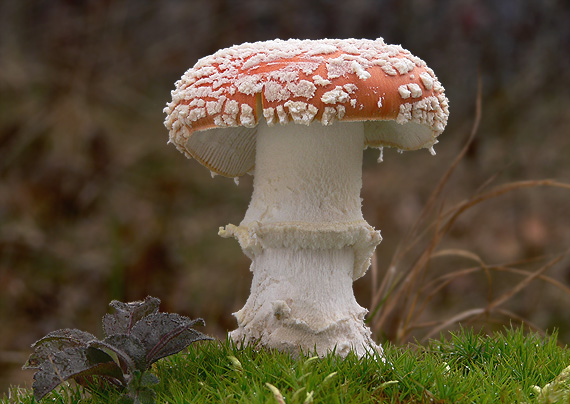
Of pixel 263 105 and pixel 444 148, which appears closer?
pixel 263 105

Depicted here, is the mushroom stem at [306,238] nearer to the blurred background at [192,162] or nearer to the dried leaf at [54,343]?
the dried leaf at [54,343]

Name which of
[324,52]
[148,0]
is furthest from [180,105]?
[148,0]

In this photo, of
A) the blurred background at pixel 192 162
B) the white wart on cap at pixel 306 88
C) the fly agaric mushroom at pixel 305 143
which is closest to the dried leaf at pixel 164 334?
the fly agaric mushroom at pixel 305 143

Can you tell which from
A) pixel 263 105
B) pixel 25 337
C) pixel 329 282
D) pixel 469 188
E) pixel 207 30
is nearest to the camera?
pixel 263 105

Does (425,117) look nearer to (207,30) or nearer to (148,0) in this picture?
(207,30)

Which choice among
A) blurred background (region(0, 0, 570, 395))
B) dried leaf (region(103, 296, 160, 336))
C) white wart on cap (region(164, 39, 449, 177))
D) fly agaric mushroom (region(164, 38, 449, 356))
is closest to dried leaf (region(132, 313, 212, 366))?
dried leaf (region(103, 296, 160, 336))

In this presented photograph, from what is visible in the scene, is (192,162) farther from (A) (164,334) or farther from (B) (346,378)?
(B) (346,378)

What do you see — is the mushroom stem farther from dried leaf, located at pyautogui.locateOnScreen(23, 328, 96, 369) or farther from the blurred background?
the blurred background
